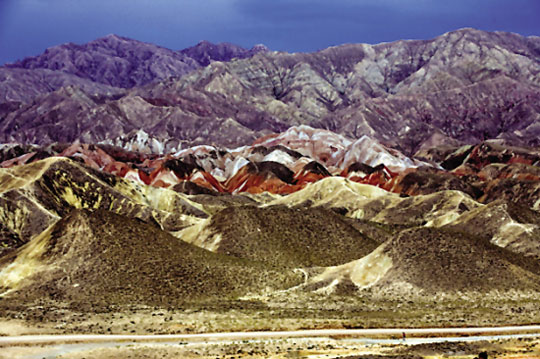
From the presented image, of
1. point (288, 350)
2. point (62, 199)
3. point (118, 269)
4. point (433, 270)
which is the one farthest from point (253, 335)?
point (62, 199)

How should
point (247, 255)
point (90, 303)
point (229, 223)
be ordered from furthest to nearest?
point (229, 223) → point (247, 255) → point (90, 303)

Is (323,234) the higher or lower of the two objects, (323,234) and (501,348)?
the higher

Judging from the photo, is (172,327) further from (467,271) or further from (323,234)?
(323,234)

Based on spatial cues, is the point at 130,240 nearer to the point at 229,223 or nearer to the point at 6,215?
the point at 229,223

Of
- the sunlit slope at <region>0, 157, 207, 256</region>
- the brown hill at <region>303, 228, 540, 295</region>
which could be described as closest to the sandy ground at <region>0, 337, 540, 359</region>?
the brown hill at <region>303, 228, 540, 295</region>

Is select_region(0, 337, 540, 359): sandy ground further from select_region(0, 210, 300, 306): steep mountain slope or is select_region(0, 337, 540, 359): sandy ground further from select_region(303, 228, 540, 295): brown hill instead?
select_region(303, 228, 540, 295): brown hill

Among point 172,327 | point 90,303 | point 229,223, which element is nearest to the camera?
point 172,327

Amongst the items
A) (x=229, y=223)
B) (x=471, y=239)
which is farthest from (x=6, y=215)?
(x=471, y=239)

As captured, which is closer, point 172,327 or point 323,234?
point 172,327

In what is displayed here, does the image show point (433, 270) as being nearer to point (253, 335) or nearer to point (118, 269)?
point (253, 335)
